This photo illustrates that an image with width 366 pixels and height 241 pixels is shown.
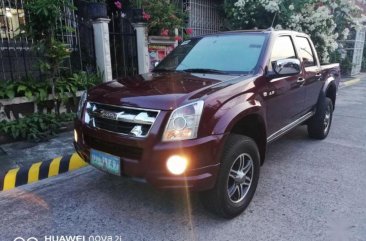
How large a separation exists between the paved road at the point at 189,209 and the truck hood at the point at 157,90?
43.3 inches

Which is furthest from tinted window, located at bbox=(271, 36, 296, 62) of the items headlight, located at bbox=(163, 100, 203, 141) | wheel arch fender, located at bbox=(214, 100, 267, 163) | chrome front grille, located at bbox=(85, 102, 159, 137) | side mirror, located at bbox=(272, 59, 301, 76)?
chrome front grille, located at bbox=(85, 102, 159, 137)

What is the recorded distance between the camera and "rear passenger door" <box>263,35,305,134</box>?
379 centimetres

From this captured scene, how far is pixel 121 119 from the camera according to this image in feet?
9.66

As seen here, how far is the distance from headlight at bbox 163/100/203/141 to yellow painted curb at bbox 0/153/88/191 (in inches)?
83.0

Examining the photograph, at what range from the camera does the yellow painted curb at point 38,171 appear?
390 cm

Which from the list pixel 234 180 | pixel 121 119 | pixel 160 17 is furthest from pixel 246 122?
pixel 160 17

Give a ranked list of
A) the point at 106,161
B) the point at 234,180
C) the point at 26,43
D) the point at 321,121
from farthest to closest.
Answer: the point at 26,43 < the point at 321,121 < the point at 234,180 < the point at 106,161

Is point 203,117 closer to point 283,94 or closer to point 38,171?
point 283,94

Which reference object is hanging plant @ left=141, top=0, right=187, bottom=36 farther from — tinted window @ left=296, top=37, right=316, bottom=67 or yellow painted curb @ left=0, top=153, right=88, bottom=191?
yellow painted curb @ left=0, top=153, right=88, bottom=191

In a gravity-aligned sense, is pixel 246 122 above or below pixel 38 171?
above

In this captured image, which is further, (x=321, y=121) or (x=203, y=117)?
(x=321, y=121)

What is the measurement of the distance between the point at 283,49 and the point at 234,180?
1.98 metres

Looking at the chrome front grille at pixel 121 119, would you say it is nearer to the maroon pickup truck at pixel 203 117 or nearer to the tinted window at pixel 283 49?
the maroon pickup truck at pixel 203 117

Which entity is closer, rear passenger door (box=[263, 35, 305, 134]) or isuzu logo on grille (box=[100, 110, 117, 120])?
isuzu logo on grille (box=[100, 110, 117, 120])
